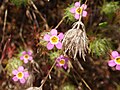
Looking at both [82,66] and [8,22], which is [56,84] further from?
[8,22]

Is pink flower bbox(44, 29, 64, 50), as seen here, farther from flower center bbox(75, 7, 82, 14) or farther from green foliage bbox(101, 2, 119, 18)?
green foliage bbox(101, 2, 119, 18)

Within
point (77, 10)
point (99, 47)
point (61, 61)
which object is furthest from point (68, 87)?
point (77, 10)

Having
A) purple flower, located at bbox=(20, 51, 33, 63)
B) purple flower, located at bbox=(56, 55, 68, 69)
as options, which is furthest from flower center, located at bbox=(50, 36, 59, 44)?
purple flower, located at bbox=(20, 51, 33, 63)

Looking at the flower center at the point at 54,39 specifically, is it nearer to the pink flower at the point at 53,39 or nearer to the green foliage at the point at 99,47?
the pink flower at the point at 53,39

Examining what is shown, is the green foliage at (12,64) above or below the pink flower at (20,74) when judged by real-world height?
above

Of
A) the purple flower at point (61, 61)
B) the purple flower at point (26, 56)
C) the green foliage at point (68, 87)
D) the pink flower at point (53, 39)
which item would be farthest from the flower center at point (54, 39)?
the green foliage at point (68, 87)

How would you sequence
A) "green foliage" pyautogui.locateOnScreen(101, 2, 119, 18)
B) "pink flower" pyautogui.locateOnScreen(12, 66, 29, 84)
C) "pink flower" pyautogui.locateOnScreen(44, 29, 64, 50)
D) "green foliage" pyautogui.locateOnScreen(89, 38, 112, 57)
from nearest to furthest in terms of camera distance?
"pink flower" pyautogui.locateOnScreen(44, 29, 64, 50), "green foliage" pyautogui.locateOnScreen(89, 38, 112, 57), "pink flower" pyautogui.locateOnScreen(12, 66, 29, 84), "green foliage" pyautogui.locateOnScreen(101, 2, 119, 18)

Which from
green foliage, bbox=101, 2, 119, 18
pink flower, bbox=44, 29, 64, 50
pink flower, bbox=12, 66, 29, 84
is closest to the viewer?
pink flower, bbox=44, 29, 64, 50

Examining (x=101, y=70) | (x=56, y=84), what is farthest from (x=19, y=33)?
(x=101, y=70)
